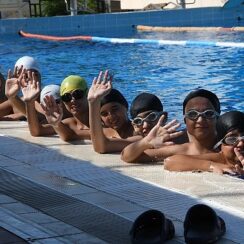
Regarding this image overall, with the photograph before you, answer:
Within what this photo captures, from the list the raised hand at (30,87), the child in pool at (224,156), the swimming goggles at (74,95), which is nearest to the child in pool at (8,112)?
the raised hand at (30,87)

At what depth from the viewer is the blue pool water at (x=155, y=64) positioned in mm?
12047

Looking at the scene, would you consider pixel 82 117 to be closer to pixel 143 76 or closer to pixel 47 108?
pixel 47 108

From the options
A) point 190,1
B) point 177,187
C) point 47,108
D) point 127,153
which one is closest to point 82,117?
point 47,108

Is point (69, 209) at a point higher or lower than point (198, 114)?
lower

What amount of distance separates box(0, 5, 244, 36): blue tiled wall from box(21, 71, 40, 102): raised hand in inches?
701

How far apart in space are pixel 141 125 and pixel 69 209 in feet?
5.63

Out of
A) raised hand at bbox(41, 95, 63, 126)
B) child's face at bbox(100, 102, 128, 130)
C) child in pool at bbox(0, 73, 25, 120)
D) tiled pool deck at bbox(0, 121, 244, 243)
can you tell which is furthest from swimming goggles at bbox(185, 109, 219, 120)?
child in pool at bbox(0, 73, 25, 120)

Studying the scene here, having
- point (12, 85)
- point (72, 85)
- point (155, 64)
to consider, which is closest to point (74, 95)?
point (72, 85)

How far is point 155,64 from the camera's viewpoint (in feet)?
49.9

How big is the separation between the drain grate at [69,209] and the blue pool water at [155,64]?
17.1 feet

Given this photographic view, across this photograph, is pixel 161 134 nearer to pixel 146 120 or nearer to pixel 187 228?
pixel 146 120

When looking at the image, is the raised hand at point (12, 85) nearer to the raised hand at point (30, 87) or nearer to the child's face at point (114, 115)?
the raised hand at point (30, 87)

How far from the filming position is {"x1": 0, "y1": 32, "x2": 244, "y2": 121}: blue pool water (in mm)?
12047

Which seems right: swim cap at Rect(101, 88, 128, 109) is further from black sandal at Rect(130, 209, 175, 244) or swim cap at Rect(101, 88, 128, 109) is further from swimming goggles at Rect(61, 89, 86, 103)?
black sandal at Rect(130, 209, 175, 244)
